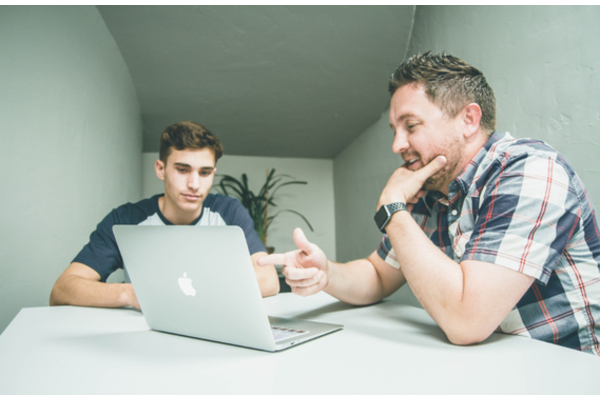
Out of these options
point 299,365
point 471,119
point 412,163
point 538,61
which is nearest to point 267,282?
point 412,163

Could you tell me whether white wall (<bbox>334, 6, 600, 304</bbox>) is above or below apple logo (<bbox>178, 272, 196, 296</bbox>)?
above

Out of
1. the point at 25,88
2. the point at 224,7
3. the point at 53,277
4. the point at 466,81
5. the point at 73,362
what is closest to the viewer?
the point at 73,362

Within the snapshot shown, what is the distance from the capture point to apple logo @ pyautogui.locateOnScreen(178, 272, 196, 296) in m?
0.73

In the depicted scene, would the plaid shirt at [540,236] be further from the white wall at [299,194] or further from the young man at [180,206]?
the white wall at [299,194]

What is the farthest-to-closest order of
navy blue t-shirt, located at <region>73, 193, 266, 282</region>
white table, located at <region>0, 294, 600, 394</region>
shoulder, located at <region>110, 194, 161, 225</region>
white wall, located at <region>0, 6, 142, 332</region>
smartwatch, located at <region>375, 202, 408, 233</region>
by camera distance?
shoulder, located at <region>110, 194, 161, 225</region> → navy blue t-shirt, located at <region>73, 193, 266, 282</region> → white wall, located at <region>0, 6, 142, 332</region> → smartwatch, located at <region>375, 202, 408, 233</region> → white table, located at <region>0, 294, 600, 394</region>

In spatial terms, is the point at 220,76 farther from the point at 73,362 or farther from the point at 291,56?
the point at 73,362

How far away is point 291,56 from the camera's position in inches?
100

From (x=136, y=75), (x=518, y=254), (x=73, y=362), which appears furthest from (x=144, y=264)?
(x=136, y=75)

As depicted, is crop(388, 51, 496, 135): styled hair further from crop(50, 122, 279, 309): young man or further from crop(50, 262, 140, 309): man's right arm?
crop(50, 262, 140, 309): man's right arm

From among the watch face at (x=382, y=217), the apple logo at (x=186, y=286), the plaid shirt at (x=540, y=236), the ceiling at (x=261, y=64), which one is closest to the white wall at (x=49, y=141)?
the ceiling at (x=261, y=64)

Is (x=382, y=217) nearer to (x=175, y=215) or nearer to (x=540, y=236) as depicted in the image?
(x=540, y=236)

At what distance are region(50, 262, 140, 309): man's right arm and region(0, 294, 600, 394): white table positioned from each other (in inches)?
9.8

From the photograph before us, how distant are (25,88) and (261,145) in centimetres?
243

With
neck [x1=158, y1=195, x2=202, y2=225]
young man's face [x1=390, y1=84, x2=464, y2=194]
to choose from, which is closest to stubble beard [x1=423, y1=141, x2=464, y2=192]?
young man's face [x1=390, y1=84, x2=464, y2=194]
